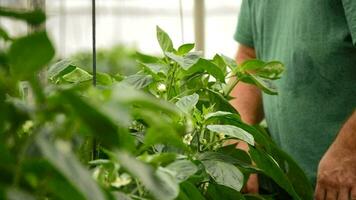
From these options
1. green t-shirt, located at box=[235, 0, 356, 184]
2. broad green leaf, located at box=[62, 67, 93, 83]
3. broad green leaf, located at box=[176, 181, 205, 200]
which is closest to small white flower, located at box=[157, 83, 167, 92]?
broad green leaf, located at box=[62, 67, 93, 83]

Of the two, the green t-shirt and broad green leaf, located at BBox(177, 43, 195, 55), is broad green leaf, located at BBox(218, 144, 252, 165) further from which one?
the green t-shirt

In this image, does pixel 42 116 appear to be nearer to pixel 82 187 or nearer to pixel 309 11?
pixel 82 187

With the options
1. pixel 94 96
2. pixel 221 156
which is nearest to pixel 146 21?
pixel 221 156

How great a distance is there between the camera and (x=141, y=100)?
41cm

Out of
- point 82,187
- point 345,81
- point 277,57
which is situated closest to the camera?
point 82,187

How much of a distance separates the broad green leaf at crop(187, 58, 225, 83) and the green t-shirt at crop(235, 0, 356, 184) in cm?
29

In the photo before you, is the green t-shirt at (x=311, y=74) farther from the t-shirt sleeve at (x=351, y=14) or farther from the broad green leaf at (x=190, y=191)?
the broad green leaf at (x=190, y=191)

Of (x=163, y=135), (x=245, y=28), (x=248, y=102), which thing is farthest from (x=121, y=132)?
(x=245, y=28)

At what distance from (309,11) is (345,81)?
0.48ft

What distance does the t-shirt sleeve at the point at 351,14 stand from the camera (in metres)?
1.10

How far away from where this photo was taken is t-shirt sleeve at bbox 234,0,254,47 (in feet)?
4.82

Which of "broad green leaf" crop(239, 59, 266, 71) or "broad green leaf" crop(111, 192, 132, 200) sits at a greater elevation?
"broad green leaf" crop(239, 59, 266, 71)

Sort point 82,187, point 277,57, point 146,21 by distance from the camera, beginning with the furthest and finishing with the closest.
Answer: point 146,21 < point 277,57 < point 82,187


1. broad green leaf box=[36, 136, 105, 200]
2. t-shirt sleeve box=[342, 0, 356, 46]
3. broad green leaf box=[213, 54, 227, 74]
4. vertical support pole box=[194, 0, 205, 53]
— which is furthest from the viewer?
vertical support pole box=[194, 0, 205, 53]
